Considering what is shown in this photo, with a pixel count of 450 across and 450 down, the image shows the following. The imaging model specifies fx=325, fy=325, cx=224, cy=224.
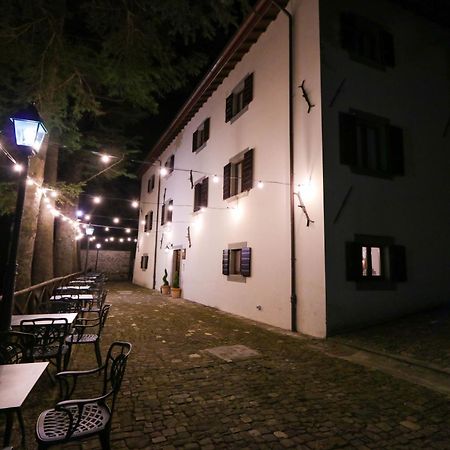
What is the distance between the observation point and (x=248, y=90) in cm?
1109

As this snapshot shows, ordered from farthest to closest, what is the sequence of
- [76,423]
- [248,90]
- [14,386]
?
[248,90] < [14,386] < [76,423]

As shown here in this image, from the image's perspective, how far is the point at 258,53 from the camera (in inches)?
425

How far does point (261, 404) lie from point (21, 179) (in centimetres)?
422

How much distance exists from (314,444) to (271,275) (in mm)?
6060

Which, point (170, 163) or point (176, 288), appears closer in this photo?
point (176, 288)

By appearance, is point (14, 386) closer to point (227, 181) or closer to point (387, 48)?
point (227, 181)

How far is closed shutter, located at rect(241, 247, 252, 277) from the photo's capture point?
999 cm

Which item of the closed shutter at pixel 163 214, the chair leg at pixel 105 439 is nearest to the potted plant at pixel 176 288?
the closed shutter at pixel 163 214

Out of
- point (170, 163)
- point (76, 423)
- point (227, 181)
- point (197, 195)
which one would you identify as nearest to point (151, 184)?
point (170, 163)

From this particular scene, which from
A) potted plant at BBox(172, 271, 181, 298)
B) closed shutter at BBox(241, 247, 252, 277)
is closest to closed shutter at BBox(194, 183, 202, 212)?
potted plant at BBox(172, 271, 181, 298)

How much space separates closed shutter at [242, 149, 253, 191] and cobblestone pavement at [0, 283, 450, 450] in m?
5.48

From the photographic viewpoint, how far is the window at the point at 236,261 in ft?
33.4

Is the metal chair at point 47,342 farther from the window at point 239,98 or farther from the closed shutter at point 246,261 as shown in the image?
the window at point 239,98

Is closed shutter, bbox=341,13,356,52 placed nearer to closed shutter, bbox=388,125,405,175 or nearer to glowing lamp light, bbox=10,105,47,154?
closed shutter, bbox=388,125,405,175
